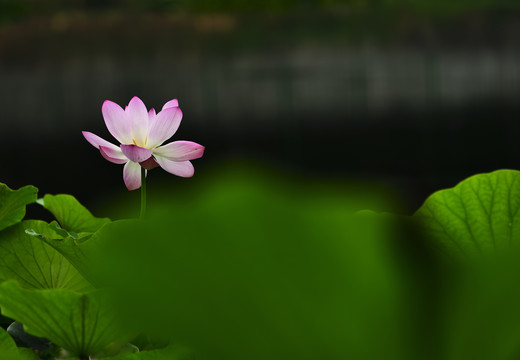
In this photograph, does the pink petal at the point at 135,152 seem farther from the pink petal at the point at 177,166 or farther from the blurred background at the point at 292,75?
the blurred background at the point at 292,75

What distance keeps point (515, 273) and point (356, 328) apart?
0.01 metres

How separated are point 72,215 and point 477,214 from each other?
0.51ft

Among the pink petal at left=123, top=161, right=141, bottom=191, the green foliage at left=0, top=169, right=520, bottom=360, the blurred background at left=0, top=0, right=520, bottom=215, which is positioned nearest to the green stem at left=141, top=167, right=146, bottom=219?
the pink petal at left=123, top=161, right=141, bottom=191

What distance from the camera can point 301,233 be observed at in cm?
5

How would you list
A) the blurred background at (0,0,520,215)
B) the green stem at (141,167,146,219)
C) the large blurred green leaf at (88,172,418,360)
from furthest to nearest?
1. the blurred background at (0,0,520,215)
2. the green stem at (141,167,146,219)
3. the large blurred green leaf at (88,172,418,360)

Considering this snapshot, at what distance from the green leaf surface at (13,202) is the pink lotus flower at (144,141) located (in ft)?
0.08

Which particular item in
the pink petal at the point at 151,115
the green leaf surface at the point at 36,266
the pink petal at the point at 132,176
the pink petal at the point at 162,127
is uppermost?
the pink petal at the point at 151,115

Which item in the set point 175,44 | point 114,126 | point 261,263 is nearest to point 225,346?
point 261,263

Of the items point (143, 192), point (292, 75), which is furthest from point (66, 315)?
point (292, 75)

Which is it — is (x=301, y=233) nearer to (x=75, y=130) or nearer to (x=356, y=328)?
(x=356, y=328)

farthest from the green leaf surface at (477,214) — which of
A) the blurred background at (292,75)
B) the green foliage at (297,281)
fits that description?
the blurred background at (292,75)

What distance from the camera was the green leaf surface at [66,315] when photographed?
0.40 feet

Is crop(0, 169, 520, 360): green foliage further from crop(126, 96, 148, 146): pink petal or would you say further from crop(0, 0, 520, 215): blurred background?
crop(0, 0, 520, 215): blurred background

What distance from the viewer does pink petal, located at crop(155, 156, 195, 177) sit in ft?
0.63
